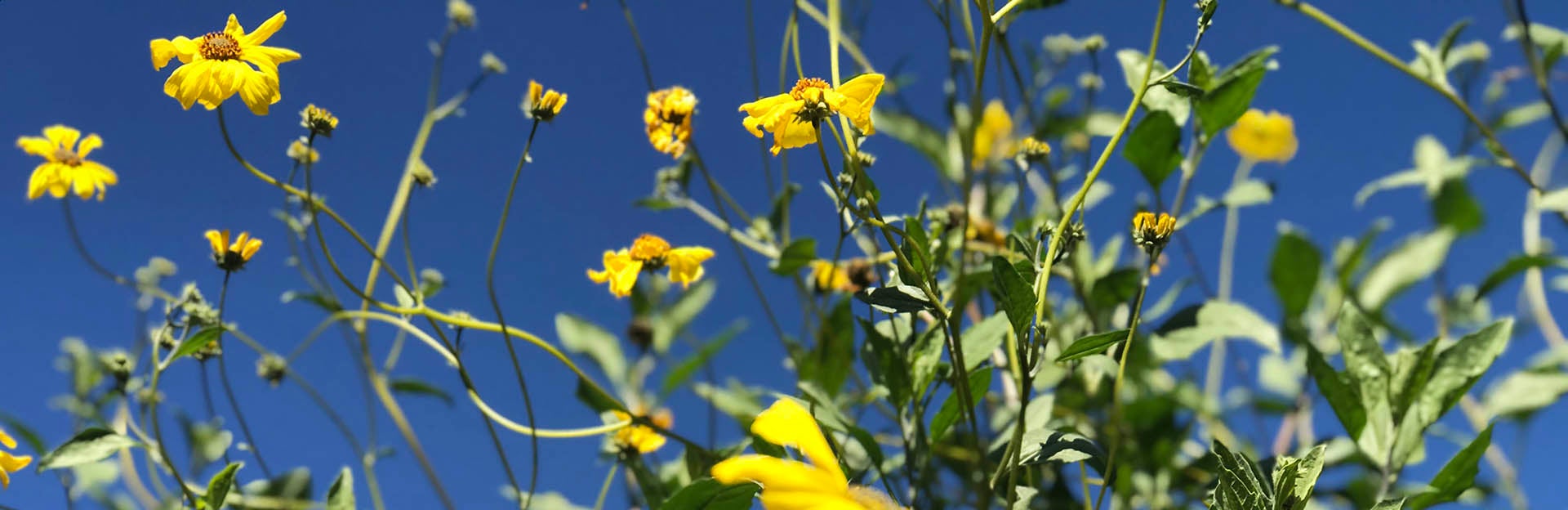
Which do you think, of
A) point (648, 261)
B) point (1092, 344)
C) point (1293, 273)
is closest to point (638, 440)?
point (648, 261)

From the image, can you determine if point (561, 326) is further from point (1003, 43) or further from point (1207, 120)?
point (1207, 120)

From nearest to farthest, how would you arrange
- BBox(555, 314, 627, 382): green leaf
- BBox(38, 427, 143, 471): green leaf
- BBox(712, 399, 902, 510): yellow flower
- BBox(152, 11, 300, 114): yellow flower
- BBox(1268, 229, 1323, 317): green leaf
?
BBox(712, 399, 902, 510): yellow flower < BBox(152, 11, 300, 114): yellow flower < BBox(38, 427, 143, 471): green leaf < BBox(1268, 229, 1323, 317): green leaf < BBox(555, 314, 627, 382): green leaf

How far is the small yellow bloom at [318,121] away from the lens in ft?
2.58

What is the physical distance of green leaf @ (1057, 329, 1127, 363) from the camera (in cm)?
51

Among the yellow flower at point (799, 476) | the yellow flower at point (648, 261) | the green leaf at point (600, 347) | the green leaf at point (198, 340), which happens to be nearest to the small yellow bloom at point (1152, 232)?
the yellow flower at point (799, 476)

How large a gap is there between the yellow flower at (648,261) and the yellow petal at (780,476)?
45cm

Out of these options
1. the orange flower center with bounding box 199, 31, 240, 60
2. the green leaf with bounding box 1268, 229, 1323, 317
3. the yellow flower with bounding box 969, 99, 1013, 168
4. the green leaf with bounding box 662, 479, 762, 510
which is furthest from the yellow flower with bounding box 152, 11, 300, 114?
the green leaf with bounding box 1268, 229, 1323, 317

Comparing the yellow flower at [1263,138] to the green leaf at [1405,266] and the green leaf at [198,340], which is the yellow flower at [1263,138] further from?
the green leaf at [198,340]

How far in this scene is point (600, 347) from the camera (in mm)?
1370

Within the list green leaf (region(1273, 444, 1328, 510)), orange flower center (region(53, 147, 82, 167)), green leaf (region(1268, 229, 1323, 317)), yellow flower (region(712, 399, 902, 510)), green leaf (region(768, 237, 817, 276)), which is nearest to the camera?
yellow flower (region(712, 399, 902, 510))

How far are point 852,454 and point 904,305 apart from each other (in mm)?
365

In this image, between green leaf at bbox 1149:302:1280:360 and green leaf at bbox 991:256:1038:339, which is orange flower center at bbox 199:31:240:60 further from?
green leaf at bbox 1149:302:1280:360

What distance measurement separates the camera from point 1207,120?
2.91ft

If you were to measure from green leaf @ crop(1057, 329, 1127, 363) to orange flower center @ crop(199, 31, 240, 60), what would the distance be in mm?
490
